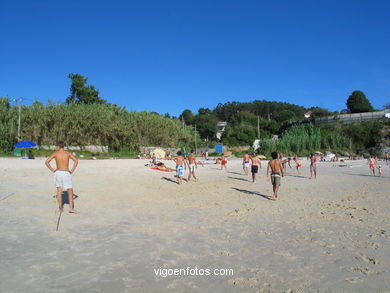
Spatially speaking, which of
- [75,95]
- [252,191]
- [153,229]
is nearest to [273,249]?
[153,229]

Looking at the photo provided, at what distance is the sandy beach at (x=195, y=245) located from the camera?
3256 mm

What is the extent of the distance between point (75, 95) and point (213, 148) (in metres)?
26.0

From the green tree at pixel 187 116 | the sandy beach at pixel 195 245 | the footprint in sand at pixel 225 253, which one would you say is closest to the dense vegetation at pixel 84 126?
the sandy beach at pixel 195 245

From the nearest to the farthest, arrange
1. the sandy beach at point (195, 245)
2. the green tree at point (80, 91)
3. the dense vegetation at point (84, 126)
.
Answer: the sandy beach at point (195, 245)
the dense vegetation at point (84, 126)
the green tree at point (80, 91)

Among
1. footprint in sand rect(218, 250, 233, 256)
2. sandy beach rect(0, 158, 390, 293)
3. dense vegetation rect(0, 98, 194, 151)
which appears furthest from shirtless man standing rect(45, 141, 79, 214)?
dense vegetation rect(0, 98, 194, 151)

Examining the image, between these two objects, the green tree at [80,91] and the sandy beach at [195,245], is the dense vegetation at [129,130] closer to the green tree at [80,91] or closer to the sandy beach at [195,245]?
the green tree at [80,91]

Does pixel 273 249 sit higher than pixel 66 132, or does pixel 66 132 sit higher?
pixel 66 132

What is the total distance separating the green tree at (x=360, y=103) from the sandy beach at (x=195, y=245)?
5331cm

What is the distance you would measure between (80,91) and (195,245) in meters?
53.7

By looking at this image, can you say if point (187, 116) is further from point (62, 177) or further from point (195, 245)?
point (195, 245)

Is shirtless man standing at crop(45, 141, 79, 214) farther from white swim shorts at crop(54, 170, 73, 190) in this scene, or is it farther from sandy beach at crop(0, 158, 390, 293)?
sandy beach at crop(0, 158, 390, 293)

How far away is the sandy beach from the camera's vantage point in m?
3.26

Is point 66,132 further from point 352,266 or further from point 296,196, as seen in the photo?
point 352,266

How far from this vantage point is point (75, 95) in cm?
5347
